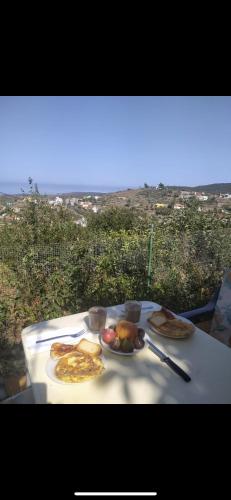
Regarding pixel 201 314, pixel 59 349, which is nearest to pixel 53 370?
pixel 59 349

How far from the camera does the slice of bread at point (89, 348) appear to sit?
3.57 ft

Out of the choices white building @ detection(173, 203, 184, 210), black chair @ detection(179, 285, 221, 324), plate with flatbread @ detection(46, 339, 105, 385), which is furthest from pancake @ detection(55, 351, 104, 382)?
white building @ detection(173, 203, 184, 210)

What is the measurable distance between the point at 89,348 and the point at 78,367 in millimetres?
129

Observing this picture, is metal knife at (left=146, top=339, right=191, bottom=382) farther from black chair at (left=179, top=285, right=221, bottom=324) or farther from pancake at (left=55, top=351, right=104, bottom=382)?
black chair at (left=179, top=285, right=221, bottom=324)

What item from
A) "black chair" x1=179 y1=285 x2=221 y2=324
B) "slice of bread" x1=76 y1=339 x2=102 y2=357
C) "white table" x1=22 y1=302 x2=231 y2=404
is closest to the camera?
"white table" x1=22 y1=302 x2=231 y2=404

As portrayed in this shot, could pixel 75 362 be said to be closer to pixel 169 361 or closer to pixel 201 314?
pixel 169 361

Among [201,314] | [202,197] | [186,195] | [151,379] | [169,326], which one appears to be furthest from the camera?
[186,195]

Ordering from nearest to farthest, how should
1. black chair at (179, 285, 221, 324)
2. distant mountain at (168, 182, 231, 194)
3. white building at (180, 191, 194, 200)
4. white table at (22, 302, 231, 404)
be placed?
white table at (22, 302, 231, 404)
black chair at (179, 285, 221, 324)
distant mountain at (168, 182, 231, 194)
white building at (180, 191, 194, 200)

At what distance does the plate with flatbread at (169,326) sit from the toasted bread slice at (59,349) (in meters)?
0.44

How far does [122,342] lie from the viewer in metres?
1.15

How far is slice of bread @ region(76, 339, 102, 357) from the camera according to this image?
1.09 metres

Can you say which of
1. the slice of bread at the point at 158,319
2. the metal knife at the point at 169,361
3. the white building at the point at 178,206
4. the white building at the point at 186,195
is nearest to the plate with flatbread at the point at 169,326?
the slice of bread at the point at 158,319

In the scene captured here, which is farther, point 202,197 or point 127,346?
point 202,197

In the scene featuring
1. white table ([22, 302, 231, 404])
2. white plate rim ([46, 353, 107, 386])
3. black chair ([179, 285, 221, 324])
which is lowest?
black chair ([179, 285, 221, 324])
